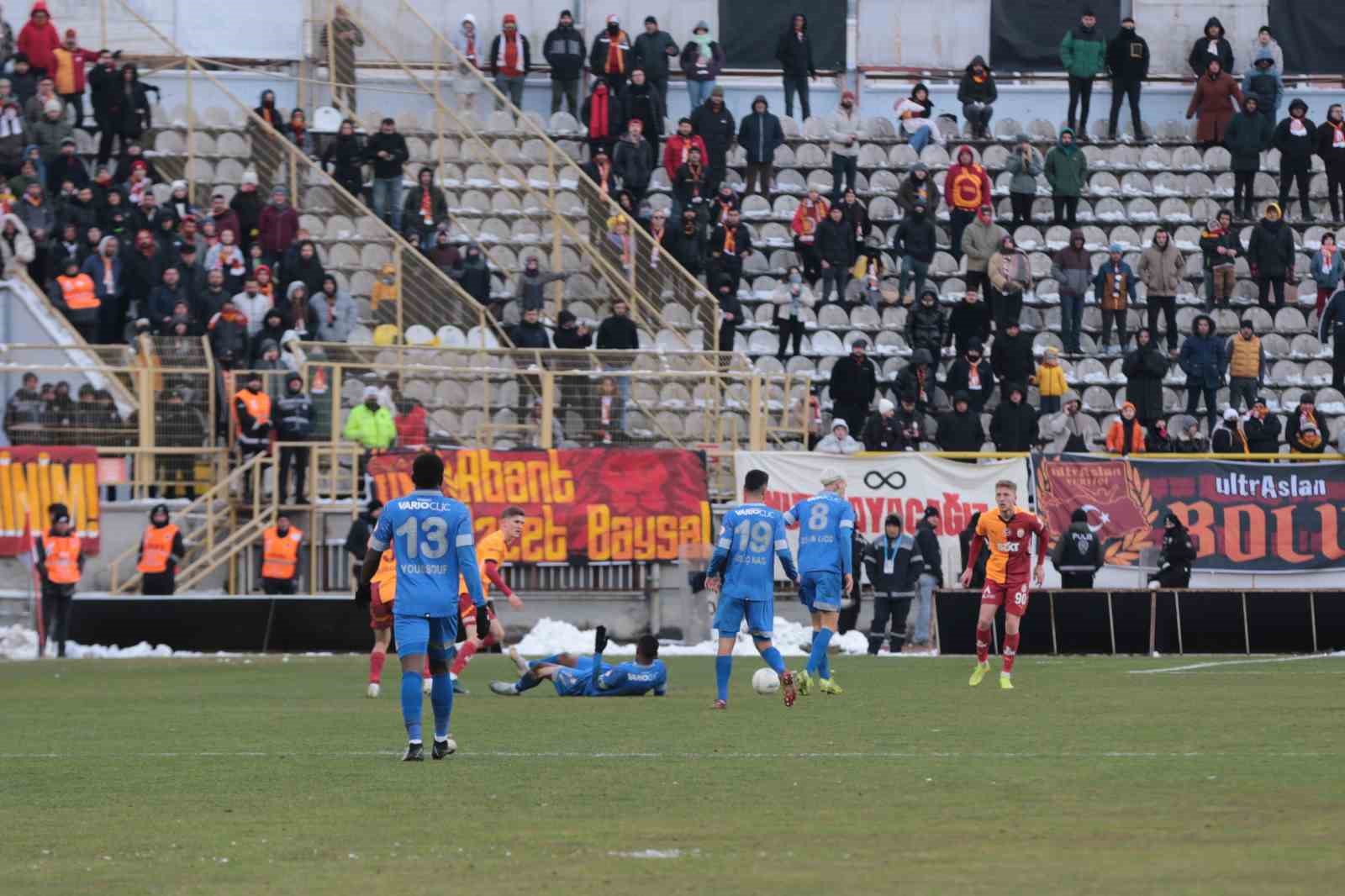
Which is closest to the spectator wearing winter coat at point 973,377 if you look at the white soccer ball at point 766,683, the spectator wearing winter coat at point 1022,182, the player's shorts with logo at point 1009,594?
the spectator wearing winter coat at point 1022,182

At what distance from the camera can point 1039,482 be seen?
32750 millimetres

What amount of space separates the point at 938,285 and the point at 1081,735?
24.7m

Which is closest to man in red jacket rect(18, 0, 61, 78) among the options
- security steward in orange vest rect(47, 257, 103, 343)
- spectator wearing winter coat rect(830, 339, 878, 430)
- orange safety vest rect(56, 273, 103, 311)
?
security steward in orange vest rect(47, 257, 103, 343)

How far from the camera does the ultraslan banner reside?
3256 centimetres

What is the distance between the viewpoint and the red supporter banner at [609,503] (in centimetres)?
3238

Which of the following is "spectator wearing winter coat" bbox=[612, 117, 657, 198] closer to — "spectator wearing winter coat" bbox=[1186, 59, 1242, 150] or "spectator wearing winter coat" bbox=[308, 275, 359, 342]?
"spectator wearing winter coat" bbox=[308, 275, 359, 342]

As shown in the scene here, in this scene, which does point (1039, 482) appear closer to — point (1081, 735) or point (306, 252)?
point (306, 252)

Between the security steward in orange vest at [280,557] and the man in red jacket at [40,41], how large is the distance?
1010 centimetres

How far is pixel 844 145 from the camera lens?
132ft

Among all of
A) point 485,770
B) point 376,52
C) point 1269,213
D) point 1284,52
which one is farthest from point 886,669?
point 1284,52

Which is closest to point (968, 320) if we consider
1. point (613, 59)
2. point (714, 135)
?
point (714, 135)

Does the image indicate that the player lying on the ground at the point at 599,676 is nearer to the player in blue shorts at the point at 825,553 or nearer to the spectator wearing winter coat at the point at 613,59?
the player in blue shorts at the point at 825,553

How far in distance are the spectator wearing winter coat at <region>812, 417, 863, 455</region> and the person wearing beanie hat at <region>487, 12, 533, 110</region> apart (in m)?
10.5

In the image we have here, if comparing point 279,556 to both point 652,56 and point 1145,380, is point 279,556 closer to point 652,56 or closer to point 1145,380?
point 652,56
